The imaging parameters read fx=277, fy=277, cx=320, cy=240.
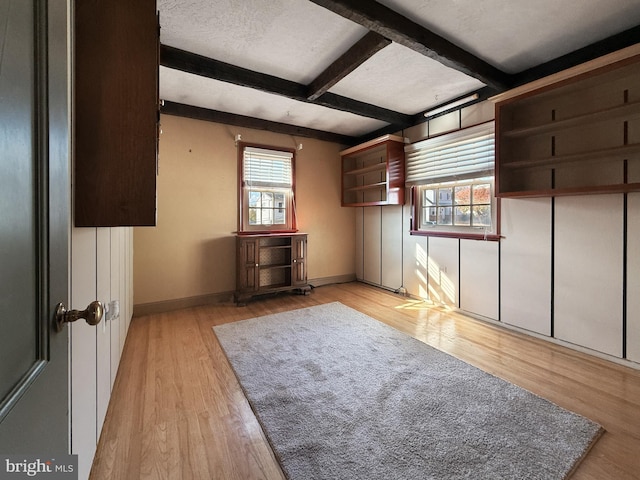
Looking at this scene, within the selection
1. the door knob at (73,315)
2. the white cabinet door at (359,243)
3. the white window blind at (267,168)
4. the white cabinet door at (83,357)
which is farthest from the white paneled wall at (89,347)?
A: the white cabinet door at (359,243)

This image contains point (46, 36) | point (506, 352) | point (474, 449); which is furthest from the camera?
point (506, 352)

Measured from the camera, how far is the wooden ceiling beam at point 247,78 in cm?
247

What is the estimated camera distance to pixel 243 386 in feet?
6.39

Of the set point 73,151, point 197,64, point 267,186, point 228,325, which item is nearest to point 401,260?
point 267,186

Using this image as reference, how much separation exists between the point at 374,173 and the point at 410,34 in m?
2.66

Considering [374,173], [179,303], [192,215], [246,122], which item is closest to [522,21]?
[374,173]

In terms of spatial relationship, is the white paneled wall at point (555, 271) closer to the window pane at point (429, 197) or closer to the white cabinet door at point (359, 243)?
the window pane at point (429, 197)

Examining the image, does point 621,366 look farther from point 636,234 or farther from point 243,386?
point 243,386

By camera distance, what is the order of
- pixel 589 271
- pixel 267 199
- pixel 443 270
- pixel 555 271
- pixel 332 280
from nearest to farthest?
pixel 589 271, pixel 555 271, pixel 443 270, pixel 267 199, pixel 332 280

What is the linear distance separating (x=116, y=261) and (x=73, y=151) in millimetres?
1279

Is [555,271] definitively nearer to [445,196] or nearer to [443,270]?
[443,270]

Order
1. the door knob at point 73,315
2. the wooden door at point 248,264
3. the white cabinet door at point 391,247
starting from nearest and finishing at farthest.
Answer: the door knob at point 73,315 < the wooden door at point 248,264 < the white cabinet door at point 391,247

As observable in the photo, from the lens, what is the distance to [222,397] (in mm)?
1850

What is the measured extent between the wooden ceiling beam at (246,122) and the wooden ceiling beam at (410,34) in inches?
96.7
